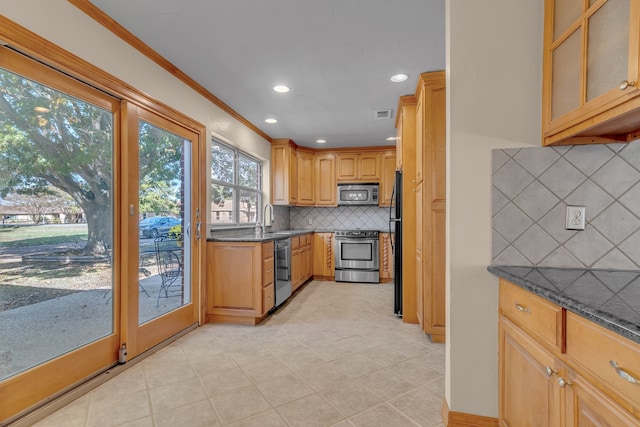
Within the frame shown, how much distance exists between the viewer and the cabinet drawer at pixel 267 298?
330cm

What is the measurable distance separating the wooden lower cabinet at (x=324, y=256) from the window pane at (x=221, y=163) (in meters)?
2.05

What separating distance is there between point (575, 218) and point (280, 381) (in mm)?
1941

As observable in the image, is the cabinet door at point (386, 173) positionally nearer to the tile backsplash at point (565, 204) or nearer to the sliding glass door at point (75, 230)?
the sliding glass door at point (75, 230)

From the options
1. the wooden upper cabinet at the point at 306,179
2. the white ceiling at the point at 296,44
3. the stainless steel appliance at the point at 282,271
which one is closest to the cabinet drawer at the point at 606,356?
the white ceiling at the point at 296,44

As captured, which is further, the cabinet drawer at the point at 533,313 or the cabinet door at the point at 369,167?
the cabinet door at the point at 369,167

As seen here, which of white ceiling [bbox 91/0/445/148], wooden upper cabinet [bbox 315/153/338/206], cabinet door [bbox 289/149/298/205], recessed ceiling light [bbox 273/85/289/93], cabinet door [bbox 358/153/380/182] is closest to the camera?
white ceiling [bbox 91/0/445/148]

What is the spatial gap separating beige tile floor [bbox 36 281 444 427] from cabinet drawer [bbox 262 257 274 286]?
447mm

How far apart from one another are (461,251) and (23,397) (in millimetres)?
2403

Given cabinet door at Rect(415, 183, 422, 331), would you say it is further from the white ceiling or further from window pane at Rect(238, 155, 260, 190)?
window pane at Rect(238, 155, 260, 190)

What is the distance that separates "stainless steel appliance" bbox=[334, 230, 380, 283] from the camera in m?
5.30

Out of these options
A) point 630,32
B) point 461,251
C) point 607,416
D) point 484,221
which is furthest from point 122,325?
point 630,32

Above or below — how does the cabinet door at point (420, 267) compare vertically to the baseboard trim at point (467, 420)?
above

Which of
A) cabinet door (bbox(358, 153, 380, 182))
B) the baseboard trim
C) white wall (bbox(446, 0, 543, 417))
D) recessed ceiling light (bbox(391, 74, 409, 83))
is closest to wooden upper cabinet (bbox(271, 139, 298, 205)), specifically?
cabinet door (bbox(358, 153, 380, 182))

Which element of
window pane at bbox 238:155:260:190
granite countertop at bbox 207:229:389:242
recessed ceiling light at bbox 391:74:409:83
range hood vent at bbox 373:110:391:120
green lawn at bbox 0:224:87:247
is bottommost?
granite countertop at bbox 207:229:389:242
